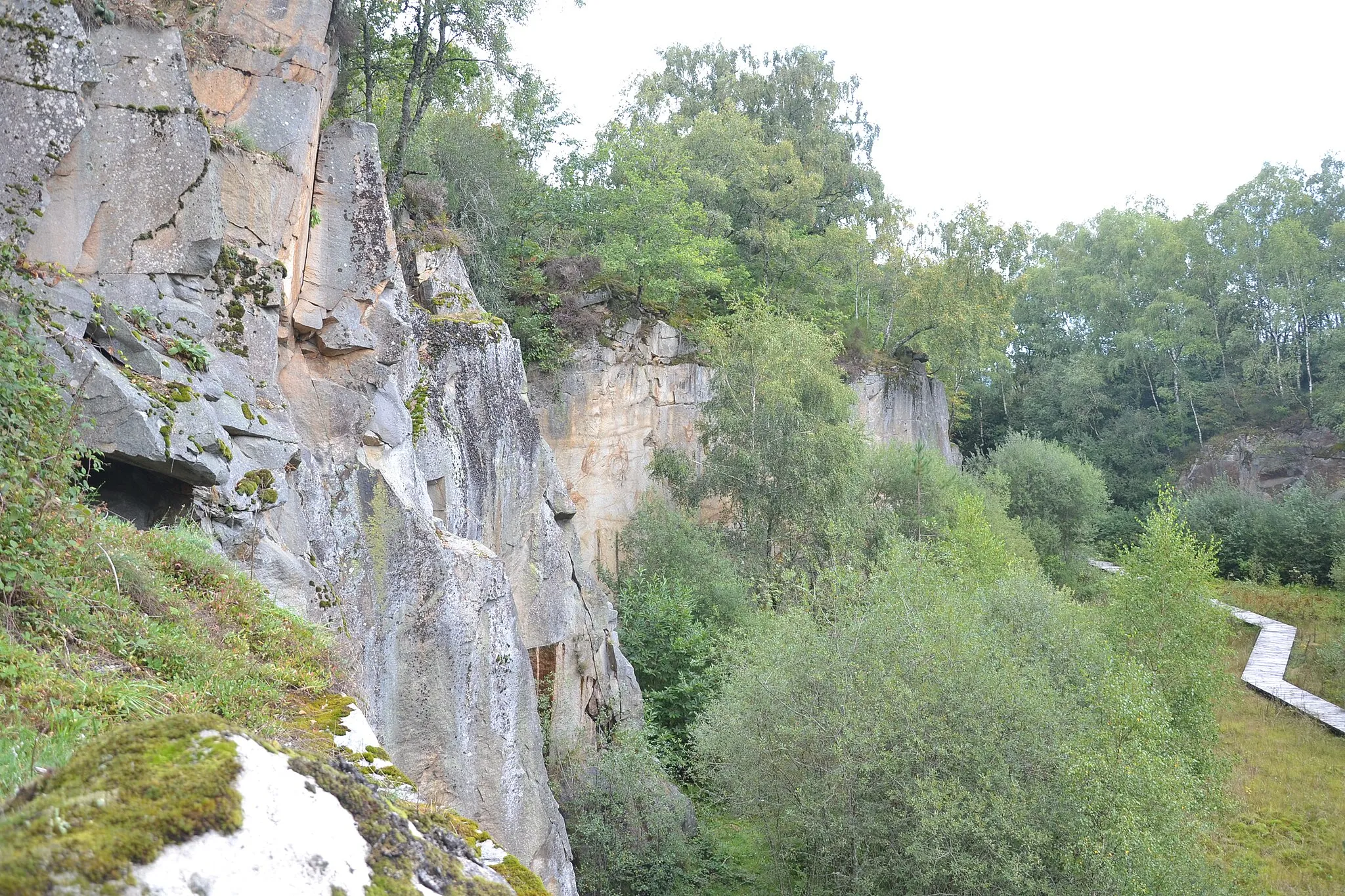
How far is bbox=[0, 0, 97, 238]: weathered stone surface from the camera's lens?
6773 millimetres

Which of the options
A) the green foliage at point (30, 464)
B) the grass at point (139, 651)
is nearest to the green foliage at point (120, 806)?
the grass at point (139, 651)

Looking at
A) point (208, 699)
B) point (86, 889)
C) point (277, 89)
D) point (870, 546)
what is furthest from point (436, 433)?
point (870, 546)

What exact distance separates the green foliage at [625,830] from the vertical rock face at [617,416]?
8.99m

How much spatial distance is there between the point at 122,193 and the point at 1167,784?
14.1 metres

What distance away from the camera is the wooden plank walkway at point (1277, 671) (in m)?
26.1

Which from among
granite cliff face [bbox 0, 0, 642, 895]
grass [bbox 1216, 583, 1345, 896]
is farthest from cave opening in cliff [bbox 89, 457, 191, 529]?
grass [bbox 1216, 583, 1345, 896]

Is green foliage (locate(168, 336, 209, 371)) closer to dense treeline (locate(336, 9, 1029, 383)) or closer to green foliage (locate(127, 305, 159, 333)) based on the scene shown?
green foliage (locate(127, 305, 159, 333))

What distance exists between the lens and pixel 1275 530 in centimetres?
3875

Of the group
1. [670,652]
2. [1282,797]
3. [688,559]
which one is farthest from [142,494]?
[1282,797]

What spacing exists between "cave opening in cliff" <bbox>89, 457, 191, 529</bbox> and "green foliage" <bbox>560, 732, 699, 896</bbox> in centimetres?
1042

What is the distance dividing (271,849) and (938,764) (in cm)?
1095

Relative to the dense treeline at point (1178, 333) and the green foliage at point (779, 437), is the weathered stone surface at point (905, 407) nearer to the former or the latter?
the dense treeline at point (1178, 333)

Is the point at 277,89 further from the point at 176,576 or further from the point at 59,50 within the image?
the point at 176,576

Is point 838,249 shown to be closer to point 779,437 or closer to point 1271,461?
point 779,437
